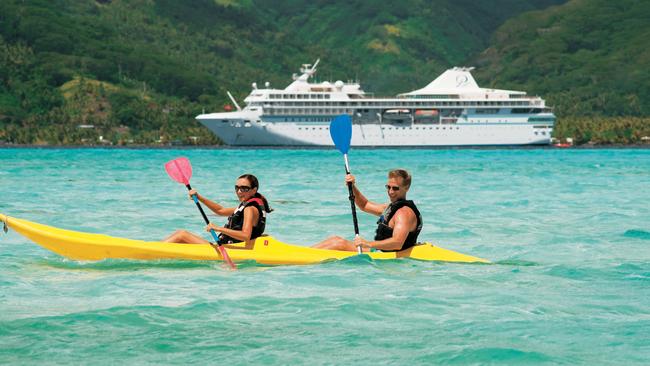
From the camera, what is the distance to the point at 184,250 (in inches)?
600

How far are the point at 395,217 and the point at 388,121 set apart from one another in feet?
407

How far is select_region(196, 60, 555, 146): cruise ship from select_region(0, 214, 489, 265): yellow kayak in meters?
118

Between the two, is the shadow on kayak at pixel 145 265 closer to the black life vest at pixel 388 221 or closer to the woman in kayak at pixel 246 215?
the woman in kayak at pixel 246 215

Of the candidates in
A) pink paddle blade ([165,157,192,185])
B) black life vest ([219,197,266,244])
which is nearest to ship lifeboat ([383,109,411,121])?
pink paddle blade ([165,157,192,185])

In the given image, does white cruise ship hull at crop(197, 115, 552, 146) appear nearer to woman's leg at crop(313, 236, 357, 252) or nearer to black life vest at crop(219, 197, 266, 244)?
woman's leg at crop(313, 236, 357, 252)

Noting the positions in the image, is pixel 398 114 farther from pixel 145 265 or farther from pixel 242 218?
pixel 242 218

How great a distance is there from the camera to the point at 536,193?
1566 inches

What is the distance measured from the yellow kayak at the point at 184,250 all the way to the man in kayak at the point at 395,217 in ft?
1.13

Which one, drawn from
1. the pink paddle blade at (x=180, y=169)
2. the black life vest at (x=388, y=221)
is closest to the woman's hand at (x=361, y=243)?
the black life vest at (x=388, y=221)

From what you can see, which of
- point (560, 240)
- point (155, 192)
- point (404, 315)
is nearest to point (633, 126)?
point (155, 192)

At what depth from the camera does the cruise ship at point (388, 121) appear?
13450 cm

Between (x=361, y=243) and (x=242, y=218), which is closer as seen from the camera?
(x=361, y=243)

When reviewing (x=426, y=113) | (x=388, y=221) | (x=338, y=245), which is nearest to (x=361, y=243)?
(x=388, y=221)

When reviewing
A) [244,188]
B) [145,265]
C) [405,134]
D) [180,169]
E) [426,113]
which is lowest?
[405,134]
